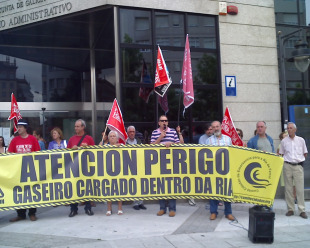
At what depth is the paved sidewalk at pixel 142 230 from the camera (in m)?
5.48

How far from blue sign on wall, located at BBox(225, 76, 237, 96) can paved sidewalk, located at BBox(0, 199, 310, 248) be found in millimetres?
3750

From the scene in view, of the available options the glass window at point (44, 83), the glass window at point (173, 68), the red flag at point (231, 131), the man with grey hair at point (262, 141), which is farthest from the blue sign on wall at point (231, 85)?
the glass window at point (44, 83)

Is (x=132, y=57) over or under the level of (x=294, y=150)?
over

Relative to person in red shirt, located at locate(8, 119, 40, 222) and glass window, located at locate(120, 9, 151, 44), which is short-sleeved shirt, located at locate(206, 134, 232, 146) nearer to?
person in red shirt, located at locate(8, 119, 40, 222)

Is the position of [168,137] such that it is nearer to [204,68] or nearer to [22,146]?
[22,146]

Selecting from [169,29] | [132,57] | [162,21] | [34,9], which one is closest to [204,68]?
[169,29]

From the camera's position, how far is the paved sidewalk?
5480 millimetres

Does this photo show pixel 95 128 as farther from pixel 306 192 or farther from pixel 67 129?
pixel 306 192

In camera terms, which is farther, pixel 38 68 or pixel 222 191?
pixel 38 68

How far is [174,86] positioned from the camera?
9.79m

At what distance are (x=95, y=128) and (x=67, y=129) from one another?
947 millimetres

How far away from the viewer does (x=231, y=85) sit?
10.2 metres

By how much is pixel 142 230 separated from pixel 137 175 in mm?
1143

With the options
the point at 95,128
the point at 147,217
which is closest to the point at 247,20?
the point at 95,128
